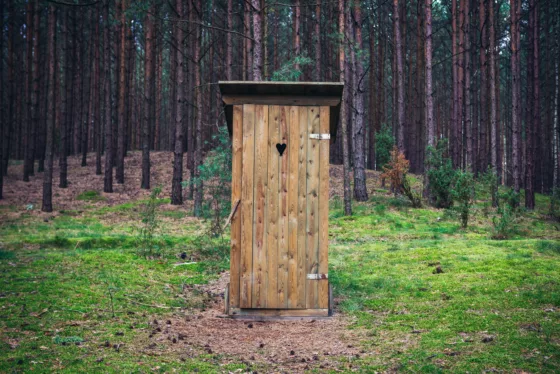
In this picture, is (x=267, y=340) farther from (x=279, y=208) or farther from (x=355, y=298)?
(x=355, y=298)

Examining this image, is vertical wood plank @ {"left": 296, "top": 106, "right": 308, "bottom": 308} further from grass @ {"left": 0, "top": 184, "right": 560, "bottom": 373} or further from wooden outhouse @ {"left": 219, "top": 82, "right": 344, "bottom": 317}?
grass @ {"left": 0, "top": 184, "right": 560, "bottom": 373}

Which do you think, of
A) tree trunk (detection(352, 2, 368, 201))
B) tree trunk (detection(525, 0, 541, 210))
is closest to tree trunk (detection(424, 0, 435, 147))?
tree trunk (detection(352, 2, 368, 201))

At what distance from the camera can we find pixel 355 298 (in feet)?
25.8

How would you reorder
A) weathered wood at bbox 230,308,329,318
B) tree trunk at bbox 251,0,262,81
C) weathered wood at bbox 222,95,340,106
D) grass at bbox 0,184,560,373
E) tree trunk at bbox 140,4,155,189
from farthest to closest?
1. tree trunk at bbox 140,4,155,189
2. tree trunk at bbox 251,0,262,81
3. weathered wood at bbox 222,95,340,106
4. weathered wood at bbox 230,308,329,318
5. grass at bbox 0,184,560,373

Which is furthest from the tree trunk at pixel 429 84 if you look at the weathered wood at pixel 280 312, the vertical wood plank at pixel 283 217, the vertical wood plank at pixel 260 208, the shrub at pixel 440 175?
the weathered wood at pixel 280 312

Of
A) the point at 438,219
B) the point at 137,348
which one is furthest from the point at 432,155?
the point at 137,348

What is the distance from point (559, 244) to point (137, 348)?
9044 mm

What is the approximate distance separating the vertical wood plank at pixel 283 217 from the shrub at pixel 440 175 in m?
10.9

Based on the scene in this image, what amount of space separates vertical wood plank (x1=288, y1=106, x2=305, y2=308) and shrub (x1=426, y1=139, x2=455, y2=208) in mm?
10843

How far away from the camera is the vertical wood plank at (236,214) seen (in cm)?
712

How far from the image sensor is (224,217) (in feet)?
38.9

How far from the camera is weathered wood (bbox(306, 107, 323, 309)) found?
711 centimetres

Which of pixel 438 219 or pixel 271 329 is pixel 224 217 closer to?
pixel 271 329

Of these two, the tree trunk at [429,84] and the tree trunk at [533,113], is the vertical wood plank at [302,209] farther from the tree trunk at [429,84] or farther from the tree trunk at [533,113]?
the tree trunk at [533,113]
